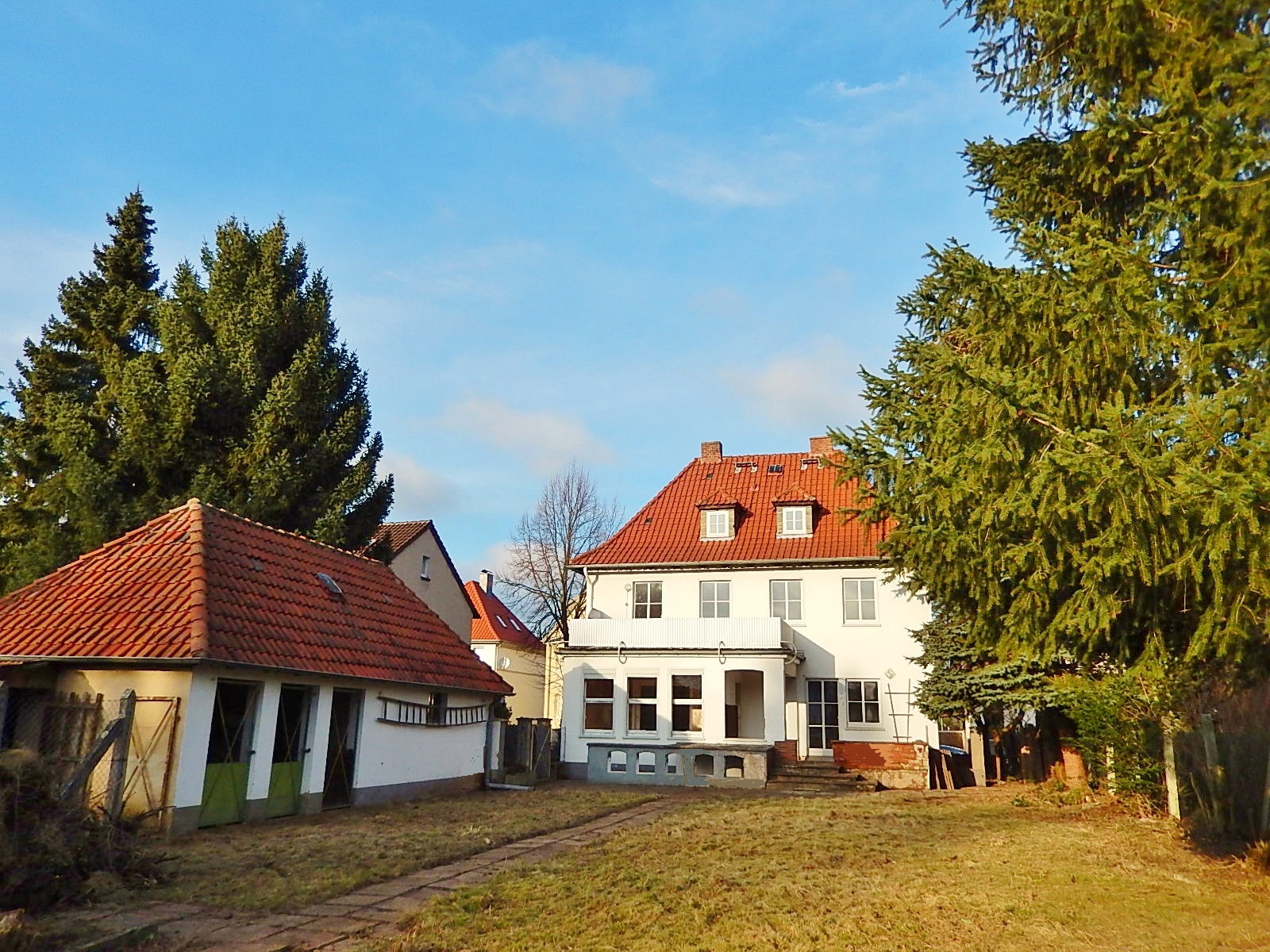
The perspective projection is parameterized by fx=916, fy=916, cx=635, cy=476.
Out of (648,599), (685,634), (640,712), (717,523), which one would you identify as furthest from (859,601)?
(640,712)

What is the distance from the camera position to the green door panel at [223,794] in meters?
12.4

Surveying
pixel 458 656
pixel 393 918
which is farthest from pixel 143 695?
pixel 458 656

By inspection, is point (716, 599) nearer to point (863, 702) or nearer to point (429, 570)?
point (863, 702)

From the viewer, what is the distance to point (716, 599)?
28.2 meters

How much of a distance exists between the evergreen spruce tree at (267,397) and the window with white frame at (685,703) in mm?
9607


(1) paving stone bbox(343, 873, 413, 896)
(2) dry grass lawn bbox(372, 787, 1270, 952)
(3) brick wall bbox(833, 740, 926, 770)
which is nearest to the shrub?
(1) paving stone bbox(343, 873, 413, 896)

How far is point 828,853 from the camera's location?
36.2ft

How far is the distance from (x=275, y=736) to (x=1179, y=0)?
14241mm

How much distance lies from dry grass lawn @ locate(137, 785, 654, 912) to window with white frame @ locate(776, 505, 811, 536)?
13.3m

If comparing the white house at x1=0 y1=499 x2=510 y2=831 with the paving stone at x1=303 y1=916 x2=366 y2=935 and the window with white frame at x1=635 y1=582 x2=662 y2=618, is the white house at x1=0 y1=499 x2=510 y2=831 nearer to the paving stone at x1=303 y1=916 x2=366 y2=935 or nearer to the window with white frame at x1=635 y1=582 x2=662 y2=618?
the paving stone at x1=303 y1=916 x2=366 y2=935

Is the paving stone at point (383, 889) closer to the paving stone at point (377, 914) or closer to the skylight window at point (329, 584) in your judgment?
the paving stone at point (377, 914)

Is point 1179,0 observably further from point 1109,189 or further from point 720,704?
point 720,704

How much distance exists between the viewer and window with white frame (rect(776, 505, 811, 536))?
2845 cm

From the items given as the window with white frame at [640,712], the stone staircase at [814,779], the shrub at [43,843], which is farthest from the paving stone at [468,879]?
the window with white frame at [640,712]
